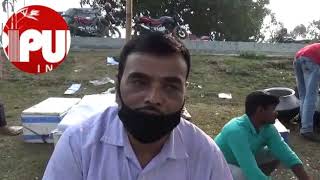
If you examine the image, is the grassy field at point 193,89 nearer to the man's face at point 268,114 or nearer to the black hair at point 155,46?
the man's face at point 268,114

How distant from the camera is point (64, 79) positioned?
9.93m

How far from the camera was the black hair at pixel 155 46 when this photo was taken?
1.49 metres

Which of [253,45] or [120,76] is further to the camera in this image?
[253,45]

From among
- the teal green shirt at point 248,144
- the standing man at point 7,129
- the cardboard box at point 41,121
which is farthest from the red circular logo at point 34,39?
A: the teal green shirt at point 248,144

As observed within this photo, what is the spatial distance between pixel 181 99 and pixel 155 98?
110mm

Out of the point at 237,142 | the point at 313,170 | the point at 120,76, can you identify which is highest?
the point at 120,76

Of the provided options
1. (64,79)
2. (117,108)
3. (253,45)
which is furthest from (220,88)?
(117,108)

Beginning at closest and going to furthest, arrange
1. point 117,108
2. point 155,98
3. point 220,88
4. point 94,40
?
point 155,98, point 117,108, point 220,88, point 94,40

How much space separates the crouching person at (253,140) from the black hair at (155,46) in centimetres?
166

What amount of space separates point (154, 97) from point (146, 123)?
3.6 inches

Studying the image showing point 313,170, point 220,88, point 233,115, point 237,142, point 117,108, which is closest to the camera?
point 117,108

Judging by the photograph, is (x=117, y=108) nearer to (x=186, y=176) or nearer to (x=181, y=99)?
(x=181, y=99)

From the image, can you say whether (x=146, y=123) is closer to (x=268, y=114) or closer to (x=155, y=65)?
(x=155, y=65)

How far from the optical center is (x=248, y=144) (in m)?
3.10
